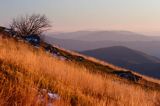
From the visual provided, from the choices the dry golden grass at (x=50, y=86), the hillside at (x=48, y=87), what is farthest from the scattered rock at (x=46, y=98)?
the dry golden grass at (x=50, y=86)

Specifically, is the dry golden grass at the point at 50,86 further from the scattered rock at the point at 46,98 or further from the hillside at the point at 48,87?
the scattered rock at the point at 46,98

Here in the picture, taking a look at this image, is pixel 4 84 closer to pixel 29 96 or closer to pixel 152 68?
pixel 29 96

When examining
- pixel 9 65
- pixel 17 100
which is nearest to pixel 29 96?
pixel 17 100

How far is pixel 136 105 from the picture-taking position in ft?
30.9

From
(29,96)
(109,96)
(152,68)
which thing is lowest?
(152,68)

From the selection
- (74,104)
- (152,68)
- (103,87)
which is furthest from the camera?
(152,68)

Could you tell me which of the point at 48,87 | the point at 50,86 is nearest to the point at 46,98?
the point at 48,87

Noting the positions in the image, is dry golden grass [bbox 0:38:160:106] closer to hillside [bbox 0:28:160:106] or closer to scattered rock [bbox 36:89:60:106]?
hillside [bbox 0:28:160:106]

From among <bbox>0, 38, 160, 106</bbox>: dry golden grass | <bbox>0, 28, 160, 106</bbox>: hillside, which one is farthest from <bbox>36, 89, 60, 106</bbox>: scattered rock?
<bbox>0, 38, 160, 106</bbox>: dry golden grass

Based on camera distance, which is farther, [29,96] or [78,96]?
[78,96]

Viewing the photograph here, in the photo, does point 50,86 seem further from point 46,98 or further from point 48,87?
point 46,98

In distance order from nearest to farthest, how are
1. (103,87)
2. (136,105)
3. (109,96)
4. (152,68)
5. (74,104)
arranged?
(74,104)
(136,105)
(109,96)
(103,87)
(152,68)

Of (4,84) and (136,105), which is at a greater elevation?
(4,84)

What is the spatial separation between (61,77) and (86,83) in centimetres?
81
